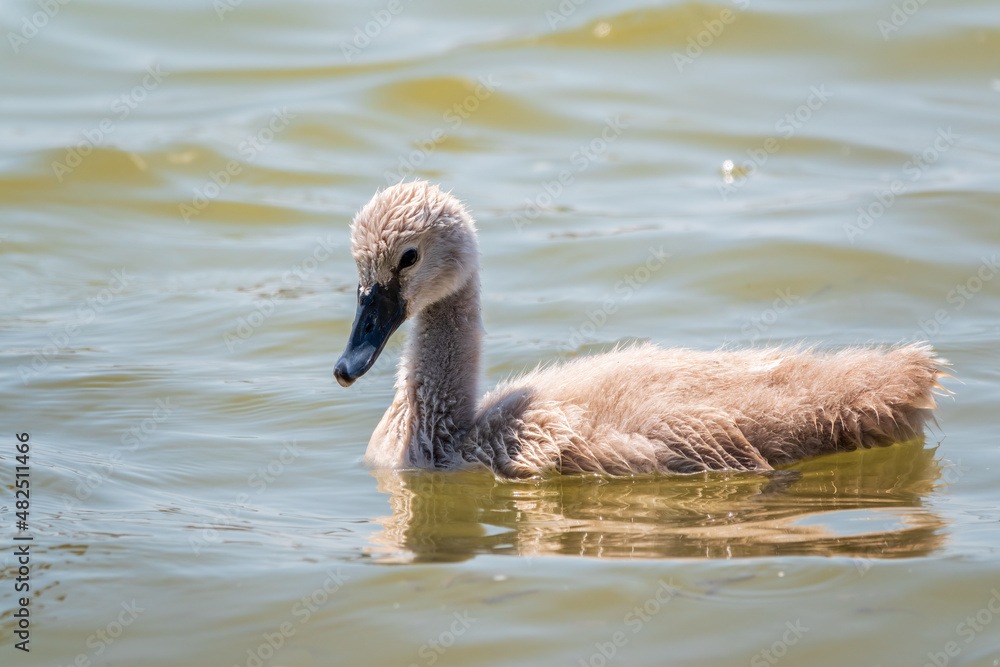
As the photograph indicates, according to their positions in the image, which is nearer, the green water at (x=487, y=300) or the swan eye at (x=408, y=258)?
the green water at (x=487, y=300)

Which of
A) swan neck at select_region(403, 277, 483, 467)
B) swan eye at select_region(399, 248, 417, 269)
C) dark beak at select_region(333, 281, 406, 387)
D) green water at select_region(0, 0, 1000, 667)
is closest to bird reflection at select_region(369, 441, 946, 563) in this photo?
green water at select_region(0, 0, 1000, 667)

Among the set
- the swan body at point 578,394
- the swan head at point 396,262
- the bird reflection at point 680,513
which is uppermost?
the swan head at point 396,262

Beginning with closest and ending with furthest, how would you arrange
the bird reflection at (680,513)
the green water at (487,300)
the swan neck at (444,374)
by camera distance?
the green water at (487,300) < the bird reflection at (680,513) < the swan neck at (444,374)

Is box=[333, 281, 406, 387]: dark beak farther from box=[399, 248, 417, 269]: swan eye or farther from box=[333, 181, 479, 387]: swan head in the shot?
box=[399, 248, 417, 269]: swan eye

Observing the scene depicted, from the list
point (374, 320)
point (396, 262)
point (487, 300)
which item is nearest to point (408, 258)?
point (396, 262)

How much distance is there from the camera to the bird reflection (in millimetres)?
5535

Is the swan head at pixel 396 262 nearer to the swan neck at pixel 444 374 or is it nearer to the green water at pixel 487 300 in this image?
the swan neck at pixel 444 374

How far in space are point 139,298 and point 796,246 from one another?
5334mm

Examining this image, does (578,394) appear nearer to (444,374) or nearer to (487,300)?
(444,374)

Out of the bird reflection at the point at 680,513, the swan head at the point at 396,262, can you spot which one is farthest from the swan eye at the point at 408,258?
the bird reflection at the point at 680,513

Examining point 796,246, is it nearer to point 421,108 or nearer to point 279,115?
point 421,108

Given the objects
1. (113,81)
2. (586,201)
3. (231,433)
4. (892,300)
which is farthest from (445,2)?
(231,433)

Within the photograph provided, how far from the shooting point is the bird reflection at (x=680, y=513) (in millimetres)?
5535

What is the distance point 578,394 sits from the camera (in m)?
6.71
